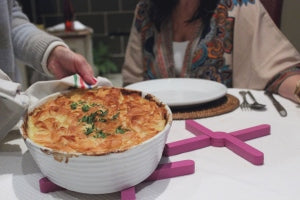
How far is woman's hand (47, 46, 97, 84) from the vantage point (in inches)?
36.6

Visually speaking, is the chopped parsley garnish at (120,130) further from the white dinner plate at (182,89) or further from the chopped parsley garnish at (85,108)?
the white dinner plate at (182,89)

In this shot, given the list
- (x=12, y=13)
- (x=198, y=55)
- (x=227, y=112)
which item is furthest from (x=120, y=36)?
(x=227, y=112)

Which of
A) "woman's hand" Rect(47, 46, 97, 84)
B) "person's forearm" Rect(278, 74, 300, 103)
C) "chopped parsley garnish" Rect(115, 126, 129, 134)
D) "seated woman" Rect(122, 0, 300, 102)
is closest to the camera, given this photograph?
"chopped parsley garnish" Rect(115, 126, 129, 134)

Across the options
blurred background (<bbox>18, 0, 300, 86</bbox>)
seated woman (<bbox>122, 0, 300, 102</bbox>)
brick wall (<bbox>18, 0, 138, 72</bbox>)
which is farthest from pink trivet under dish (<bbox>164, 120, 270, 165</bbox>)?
brick wall (<bbox>18, 0, 138, 72</bbox>)

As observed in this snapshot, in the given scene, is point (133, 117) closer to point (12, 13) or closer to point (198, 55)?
point (12, 13)

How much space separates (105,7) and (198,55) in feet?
6.77

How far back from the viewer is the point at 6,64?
46.1 inches

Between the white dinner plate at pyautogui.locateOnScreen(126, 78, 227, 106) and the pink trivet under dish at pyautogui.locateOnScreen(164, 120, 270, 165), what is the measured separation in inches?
8.1

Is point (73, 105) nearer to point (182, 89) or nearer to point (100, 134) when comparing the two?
point (100, 134)

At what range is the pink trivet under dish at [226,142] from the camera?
28.9 inches

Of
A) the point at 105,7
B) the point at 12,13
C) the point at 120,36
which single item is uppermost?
the point at 12,13

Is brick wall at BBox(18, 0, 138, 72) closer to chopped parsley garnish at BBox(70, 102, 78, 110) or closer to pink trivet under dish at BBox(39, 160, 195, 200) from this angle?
chopped parsley garnish at BBox(70, 102, 78, 110)

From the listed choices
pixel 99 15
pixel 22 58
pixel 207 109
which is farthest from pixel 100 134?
pixel 99 15

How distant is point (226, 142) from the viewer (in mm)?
802
